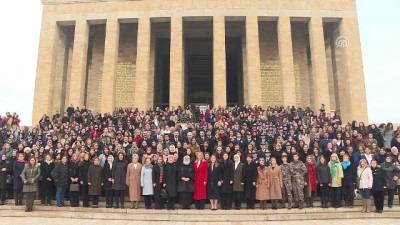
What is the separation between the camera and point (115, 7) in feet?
87.5

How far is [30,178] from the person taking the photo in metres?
10.7

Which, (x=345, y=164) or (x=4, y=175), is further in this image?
(x=4, y=175)

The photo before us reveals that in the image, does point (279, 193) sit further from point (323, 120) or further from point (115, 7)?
point (115, 7)

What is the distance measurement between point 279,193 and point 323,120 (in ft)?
27.5

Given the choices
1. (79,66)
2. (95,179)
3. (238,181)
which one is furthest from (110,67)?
(238,181)

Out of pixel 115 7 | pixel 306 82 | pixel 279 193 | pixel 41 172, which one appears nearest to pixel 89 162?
pixel 41 172

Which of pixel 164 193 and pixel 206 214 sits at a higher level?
pixel 164 193

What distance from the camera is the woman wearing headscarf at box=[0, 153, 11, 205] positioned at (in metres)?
11.3

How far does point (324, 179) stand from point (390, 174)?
2028 mm

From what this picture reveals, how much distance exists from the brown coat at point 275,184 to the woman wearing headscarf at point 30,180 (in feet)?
23.1

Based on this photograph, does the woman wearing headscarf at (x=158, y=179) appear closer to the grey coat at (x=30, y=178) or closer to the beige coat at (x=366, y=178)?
the grey coat at (x=30, y=178)

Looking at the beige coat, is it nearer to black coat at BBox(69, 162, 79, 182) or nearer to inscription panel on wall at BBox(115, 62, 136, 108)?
black coat at BBox(69, 162, 79, 182)

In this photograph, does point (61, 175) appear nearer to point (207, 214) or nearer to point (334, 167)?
point (207, 214)

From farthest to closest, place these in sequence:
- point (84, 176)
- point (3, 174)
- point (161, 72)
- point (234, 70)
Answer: point (234, 70)
point (161, 72)
point (3, 174)
point (84, 176)
